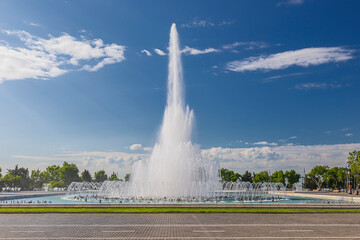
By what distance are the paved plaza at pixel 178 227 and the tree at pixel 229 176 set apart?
93.4 m

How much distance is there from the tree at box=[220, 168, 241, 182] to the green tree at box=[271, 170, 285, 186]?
1225 centimetres

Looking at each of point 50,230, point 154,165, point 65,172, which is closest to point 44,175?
point 65,172

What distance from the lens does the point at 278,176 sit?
103875 mm

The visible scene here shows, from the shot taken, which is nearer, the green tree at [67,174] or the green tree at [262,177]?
the green tree at [67,174]

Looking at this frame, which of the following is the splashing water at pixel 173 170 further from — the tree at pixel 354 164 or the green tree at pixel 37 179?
the green tree at pixel 37 179

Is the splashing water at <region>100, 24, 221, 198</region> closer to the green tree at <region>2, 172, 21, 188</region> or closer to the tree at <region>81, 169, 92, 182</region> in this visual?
the green tree at <region>2, 172, 21, 188</region>

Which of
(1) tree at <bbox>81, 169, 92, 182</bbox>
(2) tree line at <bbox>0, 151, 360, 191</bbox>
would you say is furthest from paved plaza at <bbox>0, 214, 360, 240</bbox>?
(1) tree at <bbox>81, 169, 92, 182</bbox>

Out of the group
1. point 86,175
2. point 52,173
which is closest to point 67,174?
point 52,173

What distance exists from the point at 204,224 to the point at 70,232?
704 centimetres

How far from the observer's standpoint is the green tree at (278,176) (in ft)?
337

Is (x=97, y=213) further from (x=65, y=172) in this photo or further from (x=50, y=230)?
(x=65, y=172)

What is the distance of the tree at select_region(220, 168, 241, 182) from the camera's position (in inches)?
4446

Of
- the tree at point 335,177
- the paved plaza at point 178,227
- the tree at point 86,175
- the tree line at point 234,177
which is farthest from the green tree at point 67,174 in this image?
the paved plaza at point 178,227

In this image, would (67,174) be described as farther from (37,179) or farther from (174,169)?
(174,169)
